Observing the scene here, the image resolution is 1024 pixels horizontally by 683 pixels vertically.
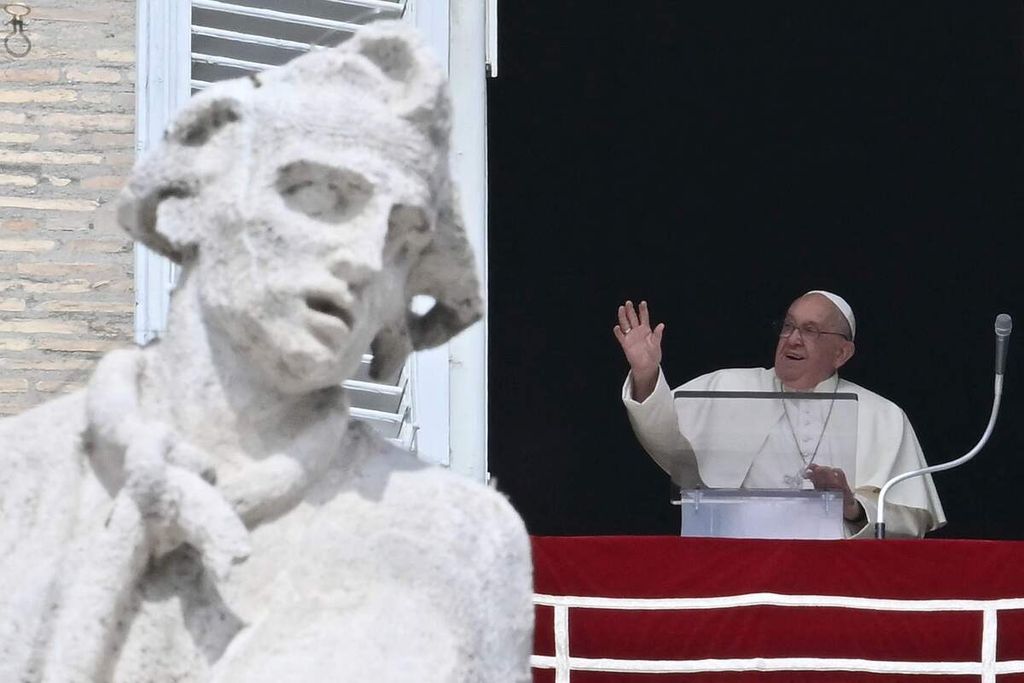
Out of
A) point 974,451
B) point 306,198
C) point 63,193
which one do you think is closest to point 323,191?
point 306,198

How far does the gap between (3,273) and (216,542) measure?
171 inches

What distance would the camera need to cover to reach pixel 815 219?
1238 cm

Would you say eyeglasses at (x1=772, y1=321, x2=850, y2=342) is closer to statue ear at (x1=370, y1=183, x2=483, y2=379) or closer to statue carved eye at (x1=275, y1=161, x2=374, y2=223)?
statue ear at (x1=370, y1=183, x2=483, y2=379)

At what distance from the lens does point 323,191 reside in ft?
9.43

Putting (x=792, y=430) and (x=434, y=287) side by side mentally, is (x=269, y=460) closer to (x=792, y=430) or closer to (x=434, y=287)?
(x=434, y=287)

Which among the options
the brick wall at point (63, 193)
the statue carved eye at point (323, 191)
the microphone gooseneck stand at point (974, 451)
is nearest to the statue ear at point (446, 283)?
the statue carved eye at point (323, 191)

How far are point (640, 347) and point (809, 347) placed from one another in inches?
25.6

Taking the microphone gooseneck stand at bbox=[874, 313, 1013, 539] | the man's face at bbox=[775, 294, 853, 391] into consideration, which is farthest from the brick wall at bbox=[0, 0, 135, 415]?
the man's face at bbox=[775, 294, 853, 391]

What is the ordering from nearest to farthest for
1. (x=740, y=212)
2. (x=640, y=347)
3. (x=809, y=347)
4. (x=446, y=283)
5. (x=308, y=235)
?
1. (x=308, y=235)
2. (x=446, y=283)
3. (x=640, y=347)
4. (x=809, y=347)
5. (x=740, y=212)

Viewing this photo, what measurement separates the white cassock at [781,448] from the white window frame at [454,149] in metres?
0.84

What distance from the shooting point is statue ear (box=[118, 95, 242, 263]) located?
290 centimetres

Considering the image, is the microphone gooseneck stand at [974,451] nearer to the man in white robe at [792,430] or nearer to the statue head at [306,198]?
the man in white robe at [792,430]

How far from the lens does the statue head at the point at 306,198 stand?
9.29 feet

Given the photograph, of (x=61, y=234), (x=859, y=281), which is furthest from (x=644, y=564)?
(x=859, y=281)
